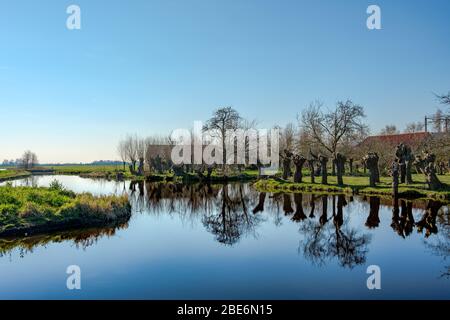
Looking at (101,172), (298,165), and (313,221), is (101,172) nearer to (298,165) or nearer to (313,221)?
(298,165)

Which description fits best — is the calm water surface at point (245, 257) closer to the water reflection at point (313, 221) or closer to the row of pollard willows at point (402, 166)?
the water reflection at point (313, 221)

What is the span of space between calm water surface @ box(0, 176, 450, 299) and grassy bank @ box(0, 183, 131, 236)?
107 centimetres

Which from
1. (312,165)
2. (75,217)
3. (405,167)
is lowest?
(75,217)

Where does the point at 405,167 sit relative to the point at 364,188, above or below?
above

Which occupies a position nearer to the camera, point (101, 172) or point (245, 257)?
point (245, 257)

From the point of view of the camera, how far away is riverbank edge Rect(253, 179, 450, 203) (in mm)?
23141

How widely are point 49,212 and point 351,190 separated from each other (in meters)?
21.8

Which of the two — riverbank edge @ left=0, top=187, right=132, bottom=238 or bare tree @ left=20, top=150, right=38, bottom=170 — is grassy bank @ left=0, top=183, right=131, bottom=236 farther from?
bare tree @ left=20, top=150, right=38, bottom=170

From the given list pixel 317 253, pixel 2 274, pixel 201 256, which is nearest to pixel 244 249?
pixel 201 256

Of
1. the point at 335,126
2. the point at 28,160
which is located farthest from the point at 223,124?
the point at 28,160

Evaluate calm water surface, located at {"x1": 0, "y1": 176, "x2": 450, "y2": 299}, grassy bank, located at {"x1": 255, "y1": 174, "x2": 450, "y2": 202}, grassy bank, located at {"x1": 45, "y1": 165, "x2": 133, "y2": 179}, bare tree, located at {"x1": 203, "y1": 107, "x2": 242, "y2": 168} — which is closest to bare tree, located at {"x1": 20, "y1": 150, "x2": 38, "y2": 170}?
grassy bank, located at {"x1": 45, "y1": 165, "x2": 133, "y2": 179}

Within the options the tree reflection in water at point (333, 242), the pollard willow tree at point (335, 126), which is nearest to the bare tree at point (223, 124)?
the pollard willow tree at point (335, 126)

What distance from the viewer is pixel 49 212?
16.0m

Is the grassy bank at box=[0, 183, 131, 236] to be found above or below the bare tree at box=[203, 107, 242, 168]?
below
